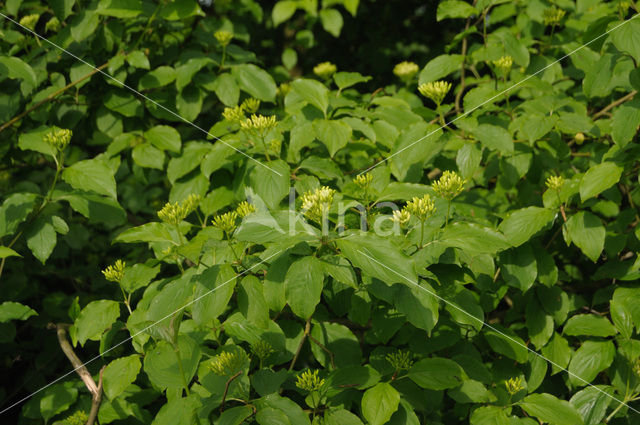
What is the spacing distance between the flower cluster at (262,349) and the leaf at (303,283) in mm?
359

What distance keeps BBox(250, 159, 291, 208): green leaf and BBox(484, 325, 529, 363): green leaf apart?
2.95 ft

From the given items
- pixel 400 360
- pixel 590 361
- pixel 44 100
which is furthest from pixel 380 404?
pixel 44 100

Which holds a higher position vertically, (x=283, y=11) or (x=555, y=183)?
(x=283, y=11)

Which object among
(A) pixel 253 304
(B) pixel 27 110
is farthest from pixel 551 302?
(B) pixel 27 110

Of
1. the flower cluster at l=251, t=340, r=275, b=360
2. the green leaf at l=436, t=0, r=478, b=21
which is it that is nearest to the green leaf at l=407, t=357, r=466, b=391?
the flower cluster at l=251, t=340, r=275, b=360

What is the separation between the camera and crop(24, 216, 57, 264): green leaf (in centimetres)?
177

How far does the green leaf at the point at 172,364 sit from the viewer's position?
4.74 feet

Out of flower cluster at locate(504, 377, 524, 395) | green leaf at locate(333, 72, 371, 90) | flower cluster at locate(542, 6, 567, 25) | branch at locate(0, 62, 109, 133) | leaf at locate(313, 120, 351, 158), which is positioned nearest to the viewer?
flower cluster at locate(504, 377, 524, 395)

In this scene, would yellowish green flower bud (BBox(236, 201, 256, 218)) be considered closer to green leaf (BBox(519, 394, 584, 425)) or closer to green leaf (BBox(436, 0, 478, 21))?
green leaf (BBox(519, 394, 584, 425))

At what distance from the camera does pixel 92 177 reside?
177cm

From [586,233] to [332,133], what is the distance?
914 mm

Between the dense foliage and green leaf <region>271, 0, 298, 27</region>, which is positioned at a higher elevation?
green leaf <region>271, 0, 298, 27</region>

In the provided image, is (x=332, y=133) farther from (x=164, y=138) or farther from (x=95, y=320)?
(x=95, y=320)

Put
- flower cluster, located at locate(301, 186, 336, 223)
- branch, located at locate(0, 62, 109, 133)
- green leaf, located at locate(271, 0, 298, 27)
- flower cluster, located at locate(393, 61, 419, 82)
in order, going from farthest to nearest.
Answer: green leaf, located at locate(271, 0, 298, 27) < flower cluster, located at locate(393, 61, 419, 82) < branch, located at locate(0, 62, 109, 133) < flower cluster, located at locate(301, 186, 336, 223)
